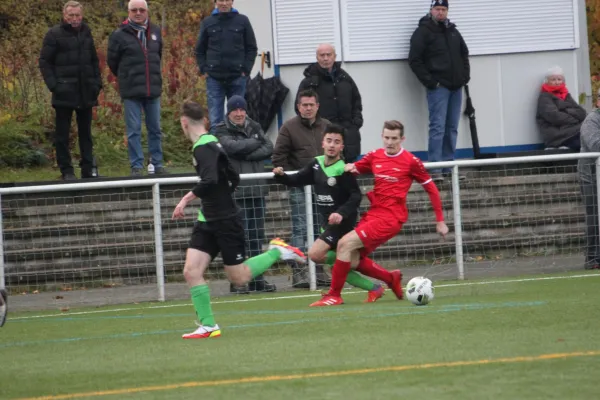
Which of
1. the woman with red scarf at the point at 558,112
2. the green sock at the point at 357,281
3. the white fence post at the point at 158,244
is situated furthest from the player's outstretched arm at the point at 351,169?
the woman with red scarf at the point at 558,112

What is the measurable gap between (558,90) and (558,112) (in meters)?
0.32

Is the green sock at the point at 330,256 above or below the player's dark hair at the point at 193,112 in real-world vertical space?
below

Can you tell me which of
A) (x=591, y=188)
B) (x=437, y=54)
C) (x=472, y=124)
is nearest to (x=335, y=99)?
(x=437, y=54)

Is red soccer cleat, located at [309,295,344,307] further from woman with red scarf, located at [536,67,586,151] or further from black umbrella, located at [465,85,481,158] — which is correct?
woman with red scarf, located at [536,67,586,151]

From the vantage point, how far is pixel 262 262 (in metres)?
11.2

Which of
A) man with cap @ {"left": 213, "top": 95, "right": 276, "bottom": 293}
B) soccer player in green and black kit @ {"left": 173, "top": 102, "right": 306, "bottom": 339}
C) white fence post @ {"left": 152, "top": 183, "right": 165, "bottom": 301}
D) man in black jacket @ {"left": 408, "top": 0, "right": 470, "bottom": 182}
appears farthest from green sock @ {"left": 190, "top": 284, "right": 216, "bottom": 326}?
man in black jacket @ {"left": 408, "top": 0, "right": 470, "bottom": 182}

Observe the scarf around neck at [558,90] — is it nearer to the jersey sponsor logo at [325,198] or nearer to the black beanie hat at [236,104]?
the black beanie hat at [236,104]

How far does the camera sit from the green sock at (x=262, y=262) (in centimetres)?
1107

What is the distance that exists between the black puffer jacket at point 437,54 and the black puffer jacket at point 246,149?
3345 mm

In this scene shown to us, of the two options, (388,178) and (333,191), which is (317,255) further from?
(388,178)

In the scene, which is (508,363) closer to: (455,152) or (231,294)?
(231,294)

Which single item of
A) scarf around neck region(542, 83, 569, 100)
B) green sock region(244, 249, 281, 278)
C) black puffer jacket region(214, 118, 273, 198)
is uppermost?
scarf around neck region(542, 83, 569, 100)

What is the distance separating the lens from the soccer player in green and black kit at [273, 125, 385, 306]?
504 inches

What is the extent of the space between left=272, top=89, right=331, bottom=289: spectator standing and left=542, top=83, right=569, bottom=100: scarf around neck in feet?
16.5
